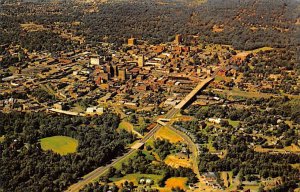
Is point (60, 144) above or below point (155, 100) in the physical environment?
below

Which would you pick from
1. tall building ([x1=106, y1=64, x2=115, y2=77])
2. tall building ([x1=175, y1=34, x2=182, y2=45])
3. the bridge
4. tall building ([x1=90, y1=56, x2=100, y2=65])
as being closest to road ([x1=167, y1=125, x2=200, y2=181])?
the bridge

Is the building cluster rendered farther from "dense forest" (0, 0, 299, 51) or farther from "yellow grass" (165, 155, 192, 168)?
"yellow grass" (165, 155, 192, 168)

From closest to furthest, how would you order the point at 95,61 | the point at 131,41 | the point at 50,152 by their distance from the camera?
the point at 50,152, the point at 95,61, the point at 131,41

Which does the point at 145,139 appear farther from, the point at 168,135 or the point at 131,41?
the point at 131,41

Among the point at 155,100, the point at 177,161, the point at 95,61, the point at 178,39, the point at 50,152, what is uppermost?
the point at 178,39

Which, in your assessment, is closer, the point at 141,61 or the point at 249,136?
the point at 249,136

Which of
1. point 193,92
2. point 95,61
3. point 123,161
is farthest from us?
point 95,61

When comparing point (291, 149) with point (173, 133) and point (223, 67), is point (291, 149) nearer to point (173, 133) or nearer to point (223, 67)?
point (173, 133)

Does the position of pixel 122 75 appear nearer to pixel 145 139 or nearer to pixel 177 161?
pixel 145 139

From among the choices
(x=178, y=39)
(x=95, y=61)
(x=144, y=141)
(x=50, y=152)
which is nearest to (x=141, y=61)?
(x=95, y=61)
